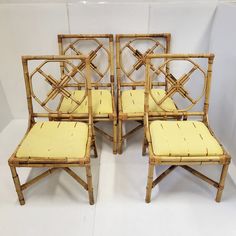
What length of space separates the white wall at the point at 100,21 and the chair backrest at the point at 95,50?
0.23 ft

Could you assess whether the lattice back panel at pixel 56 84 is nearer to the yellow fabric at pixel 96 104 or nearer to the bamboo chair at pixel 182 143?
the yellow fabric at pixel 96 104

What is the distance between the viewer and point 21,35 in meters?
1.89

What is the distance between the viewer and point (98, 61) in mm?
1943

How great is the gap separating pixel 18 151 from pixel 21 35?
39.7 inches

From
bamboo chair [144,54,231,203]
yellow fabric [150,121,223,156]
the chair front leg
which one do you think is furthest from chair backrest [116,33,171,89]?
the chair front leg

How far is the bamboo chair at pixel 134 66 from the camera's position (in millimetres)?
1753

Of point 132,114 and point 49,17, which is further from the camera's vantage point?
point 49,17

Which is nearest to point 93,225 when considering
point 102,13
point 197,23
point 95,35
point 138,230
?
point 138,230

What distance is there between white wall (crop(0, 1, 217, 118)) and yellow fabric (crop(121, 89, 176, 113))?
0.45 meters

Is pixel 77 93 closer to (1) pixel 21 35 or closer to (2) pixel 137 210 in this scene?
(1) pixel 21 35

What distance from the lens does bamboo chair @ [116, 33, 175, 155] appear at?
5.75ft

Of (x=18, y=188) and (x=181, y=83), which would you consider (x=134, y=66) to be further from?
(x=18, y=188)

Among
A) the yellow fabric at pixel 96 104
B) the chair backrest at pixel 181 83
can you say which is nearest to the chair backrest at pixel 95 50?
the yellow fabric at pixel 96 104

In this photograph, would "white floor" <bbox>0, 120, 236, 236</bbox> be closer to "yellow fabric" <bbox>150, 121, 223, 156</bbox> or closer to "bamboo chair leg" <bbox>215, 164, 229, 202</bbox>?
"bamboo chair leg" <bbox>215, 164, 229, 202</bbox>
